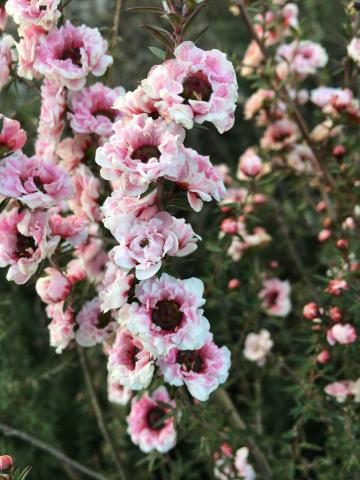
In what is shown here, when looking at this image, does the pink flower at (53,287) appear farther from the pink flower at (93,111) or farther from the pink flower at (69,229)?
the pink flower at (93,111)

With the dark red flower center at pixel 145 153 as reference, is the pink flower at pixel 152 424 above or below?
below

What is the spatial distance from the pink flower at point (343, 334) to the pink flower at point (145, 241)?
52 centimetres

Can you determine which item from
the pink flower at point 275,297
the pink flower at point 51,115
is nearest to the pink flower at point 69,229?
the pink flower at point 51,115

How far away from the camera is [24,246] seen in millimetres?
1165

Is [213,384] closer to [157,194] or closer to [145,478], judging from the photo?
[157,194]

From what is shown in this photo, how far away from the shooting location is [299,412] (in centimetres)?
142

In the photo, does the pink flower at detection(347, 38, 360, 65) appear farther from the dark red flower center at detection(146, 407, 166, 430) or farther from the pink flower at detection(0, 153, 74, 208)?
the dark red flower center at detection(146, 407, 166, 430)

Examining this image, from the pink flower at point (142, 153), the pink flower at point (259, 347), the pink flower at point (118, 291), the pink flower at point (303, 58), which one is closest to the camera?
the pink flower at point (142, 153)

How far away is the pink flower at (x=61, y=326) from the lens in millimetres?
1283

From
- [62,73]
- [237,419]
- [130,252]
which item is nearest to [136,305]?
[130,252]

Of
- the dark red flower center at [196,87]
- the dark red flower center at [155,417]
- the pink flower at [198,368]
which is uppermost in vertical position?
the dark red flower center at [196,87]

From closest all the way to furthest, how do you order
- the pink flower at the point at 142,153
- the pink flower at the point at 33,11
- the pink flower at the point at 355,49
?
the pink flower at the point at 142,153, the pink flower at the point at 33,11, the pink flower at the point at 355,49

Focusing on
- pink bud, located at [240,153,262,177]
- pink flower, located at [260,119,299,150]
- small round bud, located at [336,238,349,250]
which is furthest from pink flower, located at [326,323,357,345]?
pink flower, located at [260,119,299,150]

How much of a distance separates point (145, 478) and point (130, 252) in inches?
46.4
